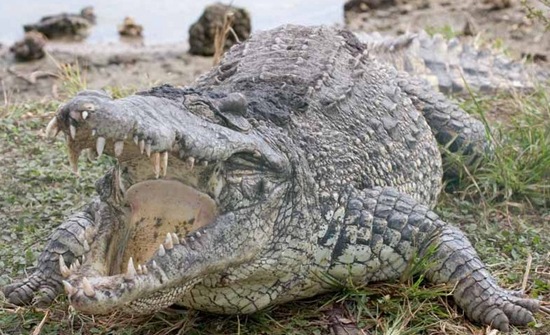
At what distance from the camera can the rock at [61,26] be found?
36.4 ft

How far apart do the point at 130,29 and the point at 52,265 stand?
7659mm

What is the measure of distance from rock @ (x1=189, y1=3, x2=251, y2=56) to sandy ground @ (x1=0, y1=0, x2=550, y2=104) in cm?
13

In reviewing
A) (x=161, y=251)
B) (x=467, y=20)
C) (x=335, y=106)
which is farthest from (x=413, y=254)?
(x=467, y=20)

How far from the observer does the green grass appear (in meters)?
3.69

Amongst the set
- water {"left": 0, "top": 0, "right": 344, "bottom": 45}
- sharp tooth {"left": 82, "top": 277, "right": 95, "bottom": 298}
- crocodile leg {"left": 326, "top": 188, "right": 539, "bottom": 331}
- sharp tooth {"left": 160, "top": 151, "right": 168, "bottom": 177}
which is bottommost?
water {"left": 0, "top": 0, "right": 344, "bottom": 45}

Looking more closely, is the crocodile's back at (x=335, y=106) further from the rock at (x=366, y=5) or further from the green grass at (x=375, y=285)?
the rock at (x=366, y=5)

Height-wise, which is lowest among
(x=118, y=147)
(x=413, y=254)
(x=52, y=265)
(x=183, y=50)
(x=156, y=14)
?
(x=156, y=14)

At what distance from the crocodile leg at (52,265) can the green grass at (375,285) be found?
8 cm

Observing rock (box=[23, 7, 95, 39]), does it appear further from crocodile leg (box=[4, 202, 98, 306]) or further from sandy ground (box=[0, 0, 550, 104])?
crocodile leg (box=[4, 202, 98, 306])

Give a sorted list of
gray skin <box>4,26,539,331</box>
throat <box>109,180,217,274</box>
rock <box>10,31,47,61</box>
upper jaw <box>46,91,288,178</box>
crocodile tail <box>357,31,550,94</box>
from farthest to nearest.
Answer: rock <box>10,31,47,61</box>, crocodile tail <box>357,31,550,94</box>, throat <box>109,180,217,274</box>, gray skin <box>4,26,539,331</box>, upper jaw <box>46,91,288,178</box>

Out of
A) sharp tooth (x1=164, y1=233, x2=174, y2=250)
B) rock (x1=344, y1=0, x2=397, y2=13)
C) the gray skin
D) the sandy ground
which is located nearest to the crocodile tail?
the sandy ground

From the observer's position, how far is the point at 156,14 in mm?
12445

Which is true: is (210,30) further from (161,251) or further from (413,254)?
(161,251)

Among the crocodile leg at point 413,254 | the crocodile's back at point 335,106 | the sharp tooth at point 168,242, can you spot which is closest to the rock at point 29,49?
the crocodile's back at point 335,106
